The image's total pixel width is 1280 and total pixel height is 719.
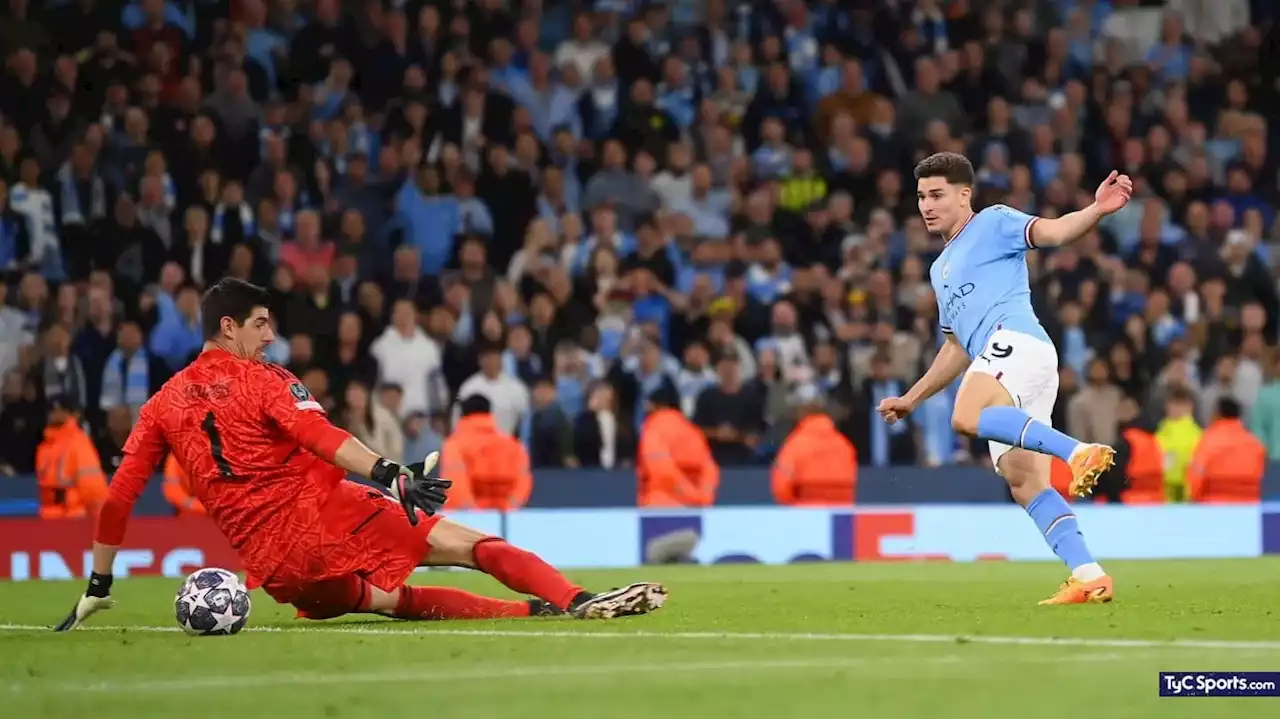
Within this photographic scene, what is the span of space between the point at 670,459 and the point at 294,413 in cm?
977

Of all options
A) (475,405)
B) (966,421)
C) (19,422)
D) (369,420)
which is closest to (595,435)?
(475,405)

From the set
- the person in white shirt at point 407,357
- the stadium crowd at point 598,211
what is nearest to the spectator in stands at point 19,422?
the stadium crowd at point 598,211

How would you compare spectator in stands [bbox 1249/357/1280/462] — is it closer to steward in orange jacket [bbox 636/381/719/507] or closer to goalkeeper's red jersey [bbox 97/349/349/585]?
steward in orange jacket [bbox 636/381/719/507]

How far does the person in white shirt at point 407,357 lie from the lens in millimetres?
19297

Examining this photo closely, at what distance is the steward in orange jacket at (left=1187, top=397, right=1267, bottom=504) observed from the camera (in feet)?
65.1

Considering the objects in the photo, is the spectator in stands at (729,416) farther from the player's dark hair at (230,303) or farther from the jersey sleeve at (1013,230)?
the player's dark hair at (230,303)

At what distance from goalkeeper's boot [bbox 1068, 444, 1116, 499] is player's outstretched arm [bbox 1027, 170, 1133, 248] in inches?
38.0

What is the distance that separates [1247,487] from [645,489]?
557 cm

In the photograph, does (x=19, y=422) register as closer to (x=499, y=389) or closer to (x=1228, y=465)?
(x=499, y=389)

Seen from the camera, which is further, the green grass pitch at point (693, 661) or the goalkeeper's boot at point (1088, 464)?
the goalkeeper's boot at point (1088, 464)

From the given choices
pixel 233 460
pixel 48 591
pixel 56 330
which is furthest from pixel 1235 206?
pixel 233 460

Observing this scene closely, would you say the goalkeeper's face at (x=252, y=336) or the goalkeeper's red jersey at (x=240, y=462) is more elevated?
the goalkeeper's face at (x=252, y=336)

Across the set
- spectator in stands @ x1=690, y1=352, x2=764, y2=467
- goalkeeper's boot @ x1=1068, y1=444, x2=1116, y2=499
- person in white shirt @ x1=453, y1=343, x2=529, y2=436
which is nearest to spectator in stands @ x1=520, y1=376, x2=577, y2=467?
person in white shirt @ x1=453, y1=343, x2=529, y2=436

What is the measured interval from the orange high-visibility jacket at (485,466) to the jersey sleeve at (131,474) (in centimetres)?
872
